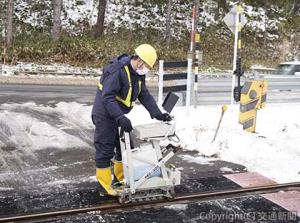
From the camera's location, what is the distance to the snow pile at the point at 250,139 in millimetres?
7957

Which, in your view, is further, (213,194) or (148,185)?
(213,194)

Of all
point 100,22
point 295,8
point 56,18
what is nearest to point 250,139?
point 56,18

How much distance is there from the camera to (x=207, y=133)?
959 centimetres

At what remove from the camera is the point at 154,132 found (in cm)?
589

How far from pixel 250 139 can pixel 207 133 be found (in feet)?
2.95

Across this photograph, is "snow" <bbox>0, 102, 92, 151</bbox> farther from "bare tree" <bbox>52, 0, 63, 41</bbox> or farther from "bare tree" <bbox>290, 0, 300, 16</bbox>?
"bare tree" <bbox>290, 0, 300, 16</bbox>

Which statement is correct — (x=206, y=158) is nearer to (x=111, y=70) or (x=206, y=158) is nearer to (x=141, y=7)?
(x=111, y=70)

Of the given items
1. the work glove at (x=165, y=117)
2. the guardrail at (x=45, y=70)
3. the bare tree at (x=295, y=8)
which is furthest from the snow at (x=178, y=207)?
the bare tree at (x=295, y=8)

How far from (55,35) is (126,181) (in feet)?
70.0

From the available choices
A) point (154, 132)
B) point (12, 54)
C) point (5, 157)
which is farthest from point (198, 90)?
point (12, 54)

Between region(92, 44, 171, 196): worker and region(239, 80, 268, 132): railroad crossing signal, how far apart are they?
443 centimetres

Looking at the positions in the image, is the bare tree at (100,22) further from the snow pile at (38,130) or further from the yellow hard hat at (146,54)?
the yellow hard hat at (146,54)

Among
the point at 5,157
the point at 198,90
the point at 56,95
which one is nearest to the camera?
the point at 5,157

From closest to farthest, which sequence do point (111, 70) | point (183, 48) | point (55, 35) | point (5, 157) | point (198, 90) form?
point (111, 70) → point (5, 157) → point (198, 90) → point (55, 35) → point (183, 48)
